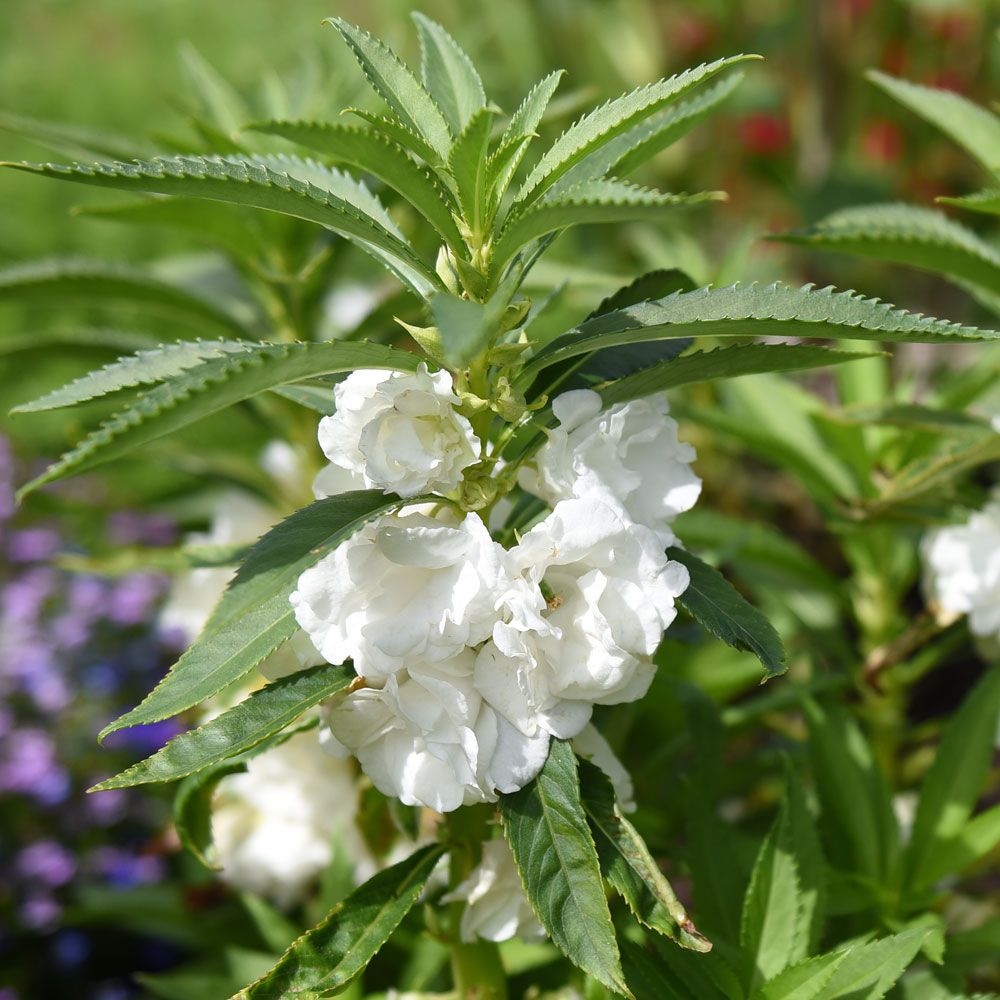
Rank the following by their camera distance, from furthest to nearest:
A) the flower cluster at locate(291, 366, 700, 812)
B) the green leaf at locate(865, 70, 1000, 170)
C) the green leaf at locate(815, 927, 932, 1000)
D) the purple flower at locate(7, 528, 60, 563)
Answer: the purple flower at locate(7, 528, 60, 563) < the green leaf at locate(865, 70, 1000, 170) < the green leaf at locate(815, 927, 932, 1000) < the flower cluster at locate(291, 366, 700, 812)

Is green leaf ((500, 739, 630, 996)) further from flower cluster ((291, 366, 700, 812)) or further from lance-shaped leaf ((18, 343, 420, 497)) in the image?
lance-shaped leaf ((18, 343, 420, 497))

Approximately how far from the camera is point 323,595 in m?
0.68

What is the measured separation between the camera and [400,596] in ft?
2.28

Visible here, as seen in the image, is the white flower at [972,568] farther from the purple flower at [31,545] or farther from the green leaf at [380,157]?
the purple flower at [31,545]

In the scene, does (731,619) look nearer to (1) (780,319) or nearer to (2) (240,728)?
(1) (780,319)

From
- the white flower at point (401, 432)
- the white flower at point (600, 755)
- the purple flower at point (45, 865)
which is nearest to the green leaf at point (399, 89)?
the white flower at point (401, 432)

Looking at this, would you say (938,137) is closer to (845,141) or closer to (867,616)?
(845,141)

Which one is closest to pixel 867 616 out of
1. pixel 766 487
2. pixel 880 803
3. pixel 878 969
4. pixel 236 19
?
pixel 880 803

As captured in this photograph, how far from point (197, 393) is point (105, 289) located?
725 mm

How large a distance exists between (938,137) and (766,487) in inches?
50.7

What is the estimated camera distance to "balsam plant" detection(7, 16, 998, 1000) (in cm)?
67

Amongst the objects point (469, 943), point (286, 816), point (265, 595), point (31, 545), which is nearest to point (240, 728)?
point (265, 595)

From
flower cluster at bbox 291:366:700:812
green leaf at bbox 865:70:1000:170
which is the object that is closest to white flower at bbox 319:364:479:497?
flower cluster at bbox 291:366:700:812

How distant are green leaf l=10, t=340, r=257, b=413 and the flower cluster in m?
0.09
